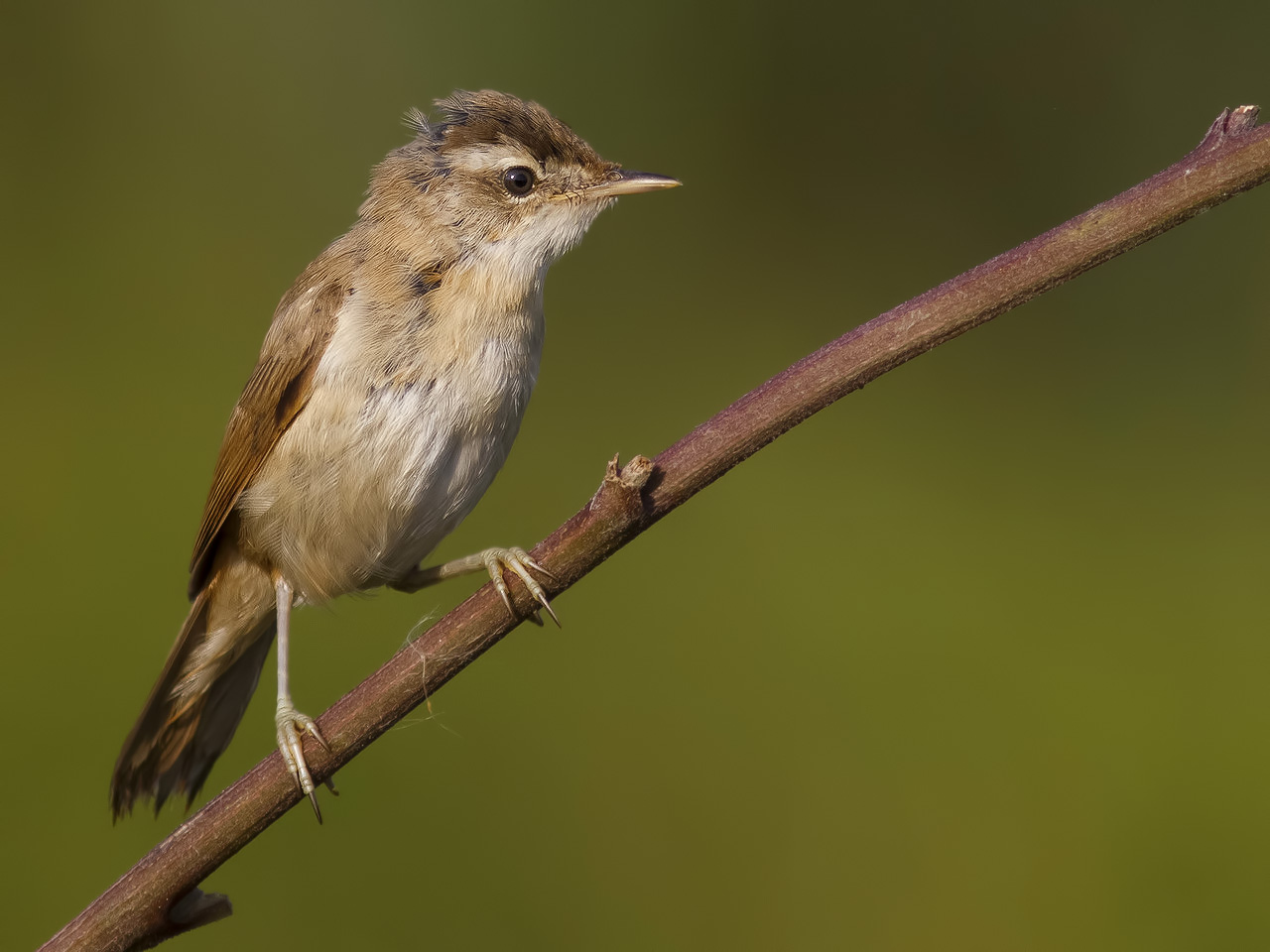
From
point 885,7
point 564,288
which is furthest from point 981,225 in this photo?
point 564,288

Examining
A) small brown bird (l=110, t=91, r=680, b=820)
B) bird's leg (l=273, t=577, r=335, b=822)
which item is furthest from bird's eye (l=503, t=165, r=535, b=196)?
bird's leg (l=273, t=577, r=335, b=822)

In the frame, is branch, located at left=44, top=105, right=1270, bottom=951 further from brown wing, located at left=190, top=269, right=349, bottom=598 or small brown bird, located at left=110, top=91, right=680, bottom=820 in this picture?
brown wing, located at left=190, top=269, right=349, bottom=598

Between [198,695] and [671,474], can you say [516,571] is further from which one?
[198,695]

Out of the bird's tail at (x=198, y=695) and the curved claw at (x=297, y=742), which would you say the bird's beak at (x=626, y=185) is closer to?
the bird's tail at (x=198, y=695)

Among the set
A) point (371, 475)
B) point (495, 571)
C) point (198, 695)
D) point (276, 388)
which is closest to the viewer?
point (495, 571)

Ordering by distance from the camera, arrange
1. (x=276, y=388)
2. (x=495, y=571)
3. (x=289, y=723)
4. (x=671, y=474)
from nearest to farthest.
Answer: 1. (x=671, y=474)
2. (x=495, y=571)
3. (x=289, y=723)
4. (x=276, y=388)

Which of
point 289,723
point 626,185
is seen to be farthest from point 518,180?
point 289,723

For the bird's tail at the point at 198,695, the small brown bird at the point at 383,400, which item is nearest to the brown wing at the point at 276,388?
the small brown bird at the point at 383,400
